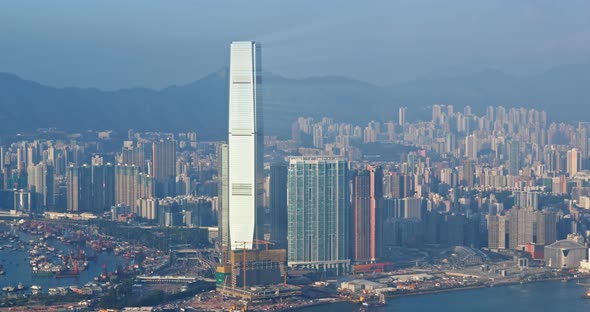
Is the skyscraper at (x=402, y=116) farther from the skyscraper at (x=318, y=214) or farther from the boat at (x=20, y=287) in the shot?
the boat at (x=20, y=287)

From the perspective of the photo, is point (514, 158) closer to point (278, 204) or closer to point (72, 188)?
point (278, 204)

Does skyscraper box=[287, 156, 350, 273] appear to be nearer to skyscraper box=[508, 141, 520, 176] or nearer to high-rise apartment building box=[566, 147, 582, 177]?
skyscraper box=[508, 141, 520, 176]

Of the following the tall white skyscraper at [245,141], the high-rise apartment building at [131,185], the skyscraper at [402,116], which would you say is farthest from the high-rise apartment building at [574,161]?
the tall white skyscraper at [245,141]

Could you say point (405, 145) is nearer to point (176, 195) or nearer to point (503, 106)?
point (503, 106)

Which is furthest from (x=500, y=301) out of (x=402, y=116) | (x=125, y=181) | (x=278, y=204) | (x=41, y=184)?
(x=41, y=184)

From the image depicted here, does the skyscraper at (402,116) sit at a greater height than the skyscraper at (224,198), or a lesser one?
greater

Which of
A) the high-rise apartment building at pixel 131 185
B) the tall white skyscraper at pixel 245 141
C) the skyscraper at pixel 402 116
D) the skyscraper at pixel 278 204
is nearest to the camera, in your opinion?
the tall white skyscraper at pixel 245 141
